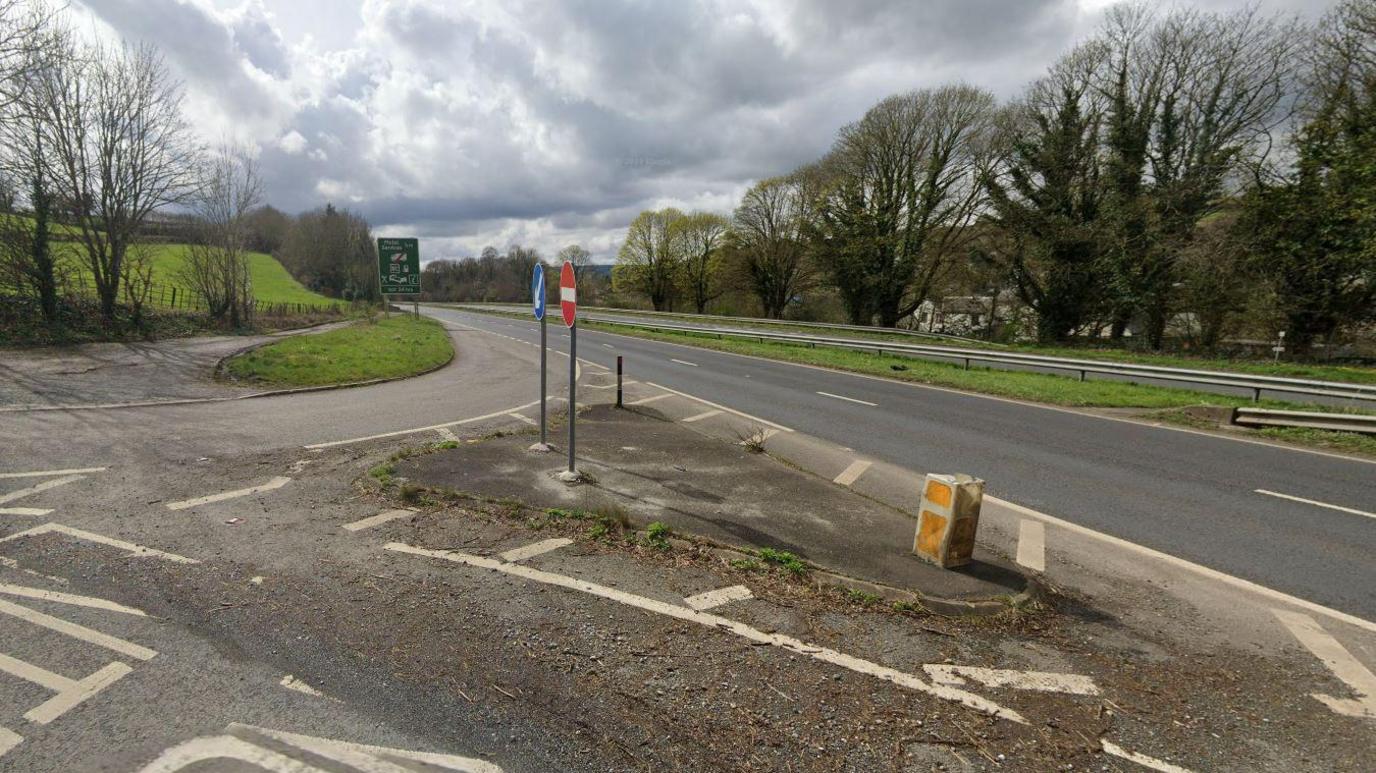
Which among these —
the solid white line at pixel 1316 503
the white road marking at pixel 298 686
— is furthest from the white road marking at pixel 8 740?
the solid white line at pixel 1316 503

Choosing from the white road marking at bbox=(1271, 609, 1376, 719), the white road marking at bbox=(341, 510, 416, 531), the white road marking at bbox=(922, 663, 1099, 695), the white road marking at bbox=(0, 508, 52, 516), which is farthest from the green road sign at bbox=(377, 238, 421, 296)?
the white road marking at bbox=(1271, 609, 1376, 719)

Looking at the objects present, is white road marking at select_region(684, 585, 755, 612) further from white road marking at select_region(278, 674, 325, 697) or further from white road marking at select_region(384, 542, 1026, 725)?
white road marking at select_region(278, 674, 325, 697)

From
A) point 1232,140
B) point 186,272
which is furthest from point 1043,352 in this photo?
point 186,272

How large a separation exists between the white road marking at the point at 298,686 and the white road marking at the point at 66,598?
4.69 feet

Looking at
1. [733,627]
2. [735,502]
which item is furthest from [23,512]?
[735,502]

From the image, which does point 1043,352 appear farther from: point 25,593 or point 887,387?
point 25,593

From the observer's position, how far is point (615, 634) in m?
3.51

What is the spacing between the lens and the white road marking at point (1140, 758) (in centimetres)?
259

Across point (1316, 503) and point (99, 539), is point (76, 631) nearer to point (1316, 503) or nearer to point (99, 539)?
point (99, 539)

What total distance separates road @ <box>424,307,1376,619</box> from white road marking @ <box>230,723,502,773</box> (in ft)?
20.3

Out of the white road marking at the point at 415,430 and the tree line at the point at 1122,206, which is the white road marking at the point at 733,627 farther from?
the tree line at the point at 1122,206

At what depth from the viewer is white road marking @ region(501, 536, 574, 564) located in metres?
4.50

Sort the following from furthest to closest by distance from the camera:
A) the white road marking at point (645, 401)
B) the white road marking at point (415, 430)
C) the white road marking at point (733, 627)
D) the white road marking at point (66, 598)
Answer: the white road marking at point (645, 401)
the white road marking at point (415, 430)
the white road marking at point (66, 598)
the white road marking at point (733, 627)

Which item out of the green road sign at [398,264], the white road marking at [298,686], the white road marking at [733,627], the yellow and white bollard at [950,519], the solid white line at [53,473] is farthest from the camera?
the green road sign at [398,264]
